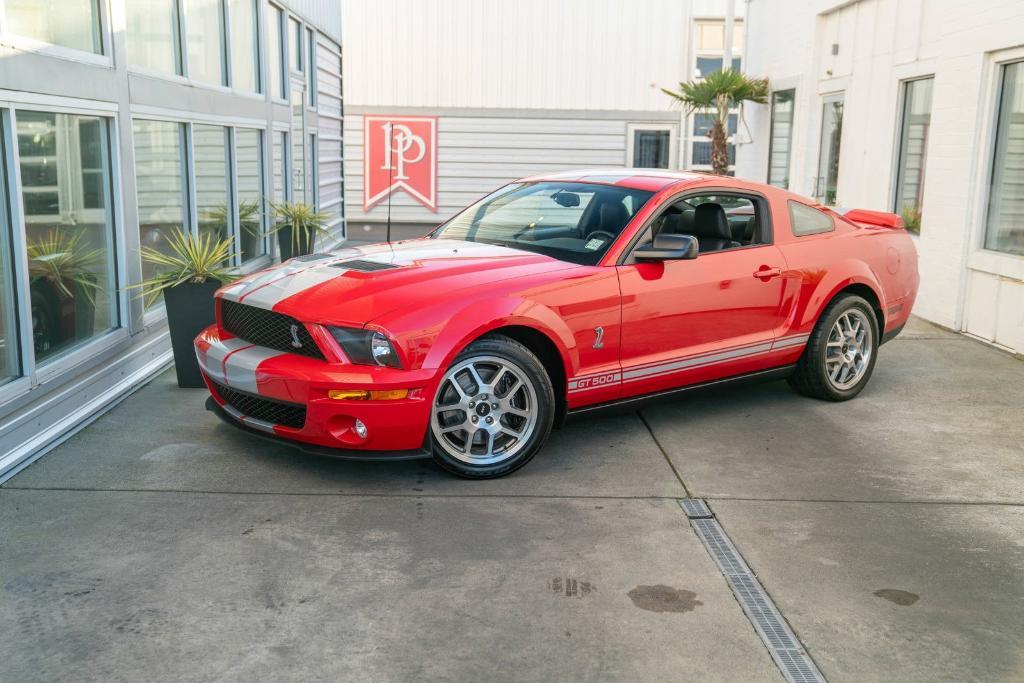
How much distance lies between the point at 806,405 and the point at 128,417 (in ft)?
14.0

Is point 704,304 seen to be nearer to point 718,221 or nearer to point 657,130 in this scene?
point 718,221

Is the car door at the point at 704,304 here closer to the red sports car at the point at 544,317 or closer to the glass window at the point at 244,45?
the red sports car at the point at 544,317

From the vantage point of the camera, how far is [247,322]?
5395 millimetres

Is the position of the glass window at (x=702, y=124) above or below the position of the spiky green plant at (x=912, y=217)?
above

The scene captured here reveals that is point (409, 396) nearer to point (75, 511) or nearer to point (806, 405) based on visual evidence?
point (75, 511)

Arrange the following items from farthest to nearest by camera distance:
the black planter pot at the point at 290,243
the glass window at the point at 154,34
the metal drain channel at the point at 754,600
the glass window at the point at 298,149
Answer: the glass window at the point at 298,149 < the black planter pot at the point at 290,243 < the glass window at the point at 154,34 < the metal drain channel at the point at 754,600

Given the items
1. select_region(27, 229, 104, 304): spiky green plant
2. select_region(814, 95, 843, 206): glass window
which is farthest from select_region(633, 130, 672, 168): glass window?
select_region(27, 229, 104, 304): spiky green plant

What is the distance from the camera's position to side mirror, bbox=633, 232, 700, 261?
570 cm

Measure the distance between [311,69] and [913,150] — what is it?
8012 mm

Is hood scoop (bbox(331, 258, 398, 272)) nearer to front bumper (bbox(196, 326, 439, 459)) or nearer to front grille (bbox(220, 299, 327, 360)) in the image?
front grille (bbox(220, 299, 327, 360))

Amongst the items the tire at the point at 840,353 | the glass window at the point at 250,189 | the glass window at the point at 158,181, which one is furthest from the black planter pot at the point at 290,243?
the tire at the point at 840,353

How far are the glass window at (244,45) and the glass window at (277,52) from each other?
55 cm

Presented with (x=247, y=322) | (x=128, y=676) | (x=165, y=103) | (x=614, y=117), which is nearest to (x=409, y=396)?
(x=247, y=322)

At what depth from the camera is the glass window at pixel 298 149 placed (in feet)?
43.2
